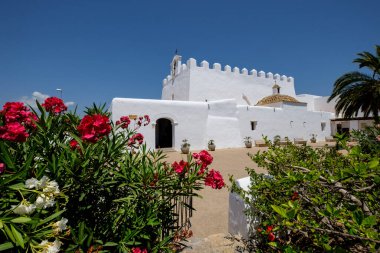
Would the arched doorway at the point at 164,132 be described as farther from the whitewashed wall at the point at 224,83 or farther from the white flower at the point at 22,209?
the white flower at the point at 22,209

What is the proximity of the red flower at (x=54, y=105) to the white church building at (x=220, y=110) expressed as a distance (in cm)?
1038

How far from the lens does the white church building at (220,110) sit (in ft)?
46.4

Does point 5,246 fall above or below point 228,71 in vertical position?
below

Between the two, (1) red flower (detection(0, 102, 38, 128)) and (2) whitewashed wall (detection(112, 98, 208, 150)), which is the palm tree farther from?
(1) red flower (detection(0, 102, 38, 128))

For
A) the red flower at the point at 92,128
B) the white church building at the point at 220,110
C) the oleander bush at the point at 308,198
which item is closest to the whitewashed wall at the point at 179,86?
the white church building at the point at 220,110

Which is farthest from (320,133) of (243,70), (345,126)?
(243,70)

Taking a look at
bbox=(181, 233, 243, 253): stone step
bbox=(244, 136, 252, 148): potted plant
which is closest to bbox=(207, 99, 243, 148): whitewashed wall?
bbox=(244, 136, 252, 148): potted plant

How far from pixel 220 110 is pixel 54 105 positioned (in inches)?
552

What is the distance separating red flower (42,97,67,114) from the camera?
2.63 metres

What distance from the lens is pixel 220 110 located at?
16062 mm

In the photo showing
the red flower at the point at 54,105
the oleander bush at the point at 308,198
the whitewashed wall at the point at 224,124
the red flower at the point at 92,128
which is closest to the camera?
the oleander bush at the point at 308,198

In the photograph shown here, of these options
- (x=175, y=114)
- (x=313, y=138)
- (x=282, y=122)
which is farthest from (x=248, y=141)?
(x=313, y=138)

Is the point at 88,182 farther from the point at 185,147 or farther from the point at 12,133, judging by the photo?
the point at 185,147

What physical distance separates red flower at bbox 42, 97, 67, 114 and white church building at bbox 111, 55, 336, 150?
10383 mm
